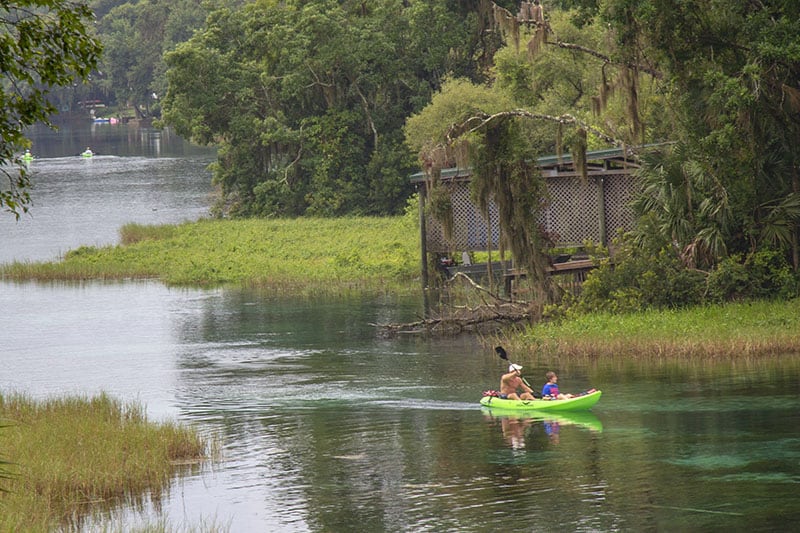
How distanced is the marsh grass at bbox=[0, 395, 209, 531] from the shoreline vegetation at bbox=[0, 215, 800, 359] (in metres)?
11.4

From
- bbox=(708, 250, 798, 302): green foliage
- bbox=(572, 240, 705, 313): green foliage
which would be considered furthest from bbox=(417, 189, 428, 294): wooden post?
bbox=(708, 250, 798, 302): green foliage

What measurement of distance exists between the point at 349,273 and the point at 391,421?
2301 cm

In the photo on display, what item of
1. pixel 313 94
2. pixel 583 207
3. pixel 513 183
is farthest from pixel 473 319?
pixel 313 94

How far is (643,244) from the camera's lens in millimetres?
32750

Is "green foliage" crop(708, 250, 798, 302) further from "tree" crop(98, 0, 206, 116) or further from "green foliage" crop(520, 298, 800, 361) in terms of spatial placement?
"tree" crop(98, 0, 206, 116)

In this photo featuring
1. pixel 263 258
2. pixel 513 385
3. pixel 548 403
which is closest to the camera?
pixel 548 403

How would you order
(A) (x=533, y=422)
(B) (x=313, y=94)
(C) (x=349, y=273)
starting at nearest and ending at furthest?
1. (A) (x=533, y=422)
2. (C) (x=349, y=273)
3. (B) (x=313, y=94)

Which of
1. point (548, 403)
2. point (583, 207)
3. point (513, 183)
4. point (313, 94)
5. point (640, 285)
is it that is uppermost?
point (313, 94)

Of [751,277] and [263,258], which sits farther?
[263,258]

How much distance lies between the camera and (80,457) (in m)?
20.2

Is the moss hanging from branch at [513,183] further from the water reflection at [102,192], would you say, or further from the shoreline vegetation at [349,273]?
the water reflection at [102,192]

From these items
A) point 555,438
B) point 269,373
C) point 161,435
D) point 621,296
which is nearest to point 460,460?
point 555,438

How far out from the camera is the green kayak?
81.0ft

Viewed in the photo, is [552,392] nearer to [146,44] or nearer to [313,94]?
[313,94]
